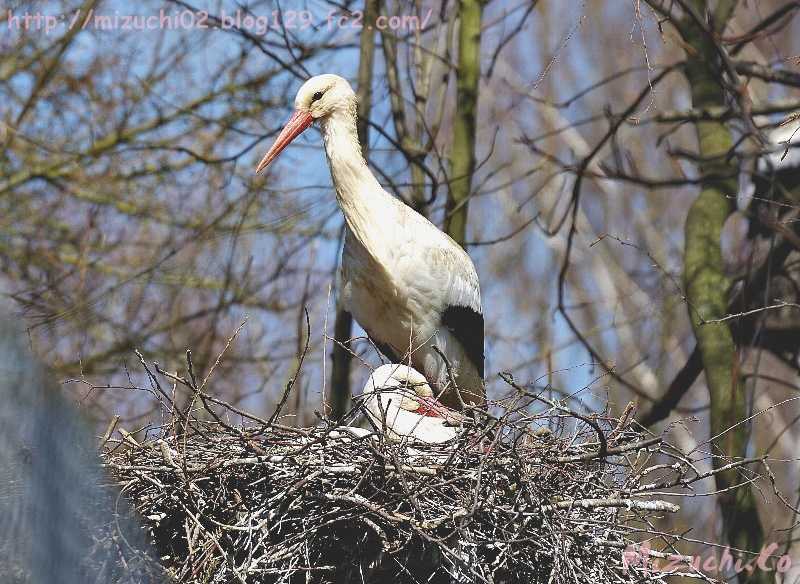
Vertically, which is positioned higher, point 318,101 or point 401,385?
point 318,101

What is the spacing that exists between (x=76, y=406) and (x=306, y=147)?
4319 mm

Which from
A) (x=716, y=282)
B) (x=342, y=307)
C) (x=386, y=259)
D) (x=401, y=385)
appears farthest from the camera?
(x=342, y=307)

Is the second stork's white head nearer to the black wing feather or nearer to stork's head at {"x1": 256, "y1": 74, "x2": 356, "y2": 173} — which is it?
the black wing feather

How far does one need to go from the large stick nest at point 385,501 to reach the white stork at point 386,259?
4.02 ft

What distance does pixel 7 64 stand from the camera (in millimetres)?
7035

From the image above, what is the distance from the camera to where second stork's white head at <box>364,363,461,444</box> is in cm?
423

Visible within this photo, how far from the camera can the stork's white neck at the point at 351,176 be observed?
498 centimetres

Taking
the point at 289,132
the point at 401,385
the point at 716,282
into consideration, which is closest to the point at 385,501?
the point at 401,385

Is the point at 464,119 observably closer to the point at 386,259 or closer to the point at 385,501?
the point at 386,259

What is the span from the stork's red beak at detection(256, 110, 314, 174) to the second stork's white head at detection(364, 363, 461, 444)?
1.14 metres

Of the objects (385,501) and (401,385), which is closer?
(385,501)

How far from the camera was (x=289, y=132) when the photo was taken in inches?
200

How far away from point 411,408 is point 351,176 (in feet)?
3.82

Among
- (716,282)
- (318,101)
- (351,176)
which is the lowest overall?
(716,282)
